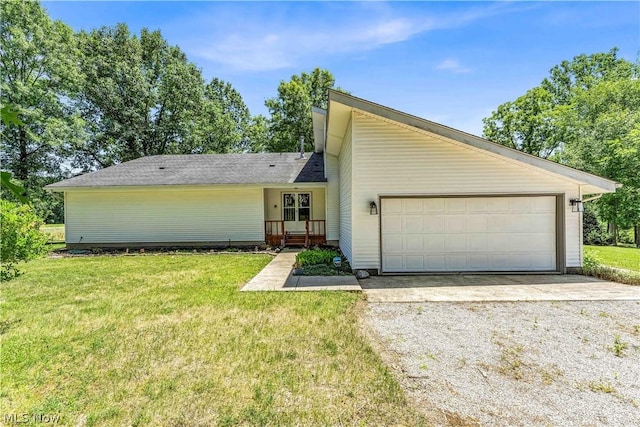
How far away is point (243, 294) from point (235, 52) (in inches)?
308

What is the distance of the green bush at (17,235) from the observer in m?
4.41

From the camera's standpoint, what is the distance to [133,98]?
2511 centimetres

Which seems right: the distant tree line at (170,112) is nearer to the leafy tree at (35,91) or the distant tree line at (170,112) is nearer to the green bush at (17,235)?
the leafy tree at (35,91)

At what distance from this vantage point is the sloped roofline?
293 inches

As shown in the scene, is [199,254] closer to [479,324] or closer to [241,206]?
[241,206]

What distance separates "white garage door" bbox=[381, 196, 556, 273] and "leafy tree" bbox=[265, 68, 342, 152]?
2040cm

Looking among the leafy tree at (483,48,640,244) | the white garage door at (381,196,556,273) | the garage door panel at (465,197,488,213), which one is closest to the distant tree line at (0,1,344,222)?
the leafy tree at (483,48,640,244)

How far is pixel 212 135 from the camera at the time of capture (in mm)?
27406

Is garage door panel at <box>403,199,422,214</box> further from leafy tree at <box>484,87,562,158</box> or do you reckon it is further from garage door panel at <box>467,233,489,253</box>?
leafy tree at <box>484,87,562,158</box>

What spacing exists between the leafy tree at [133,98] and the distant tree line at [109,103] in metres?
0.07

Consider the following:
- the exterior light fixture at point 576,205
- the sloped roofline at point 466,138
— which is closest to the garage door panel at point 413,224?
the sloped roofline at point 466,138

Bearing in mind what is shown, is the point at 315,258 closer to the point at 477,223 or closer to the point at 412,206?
the point at 412,206

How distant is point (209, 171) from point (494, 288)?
12279 mm

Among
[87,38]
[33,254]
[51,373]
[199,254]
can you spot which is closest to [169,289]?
[33,254]
